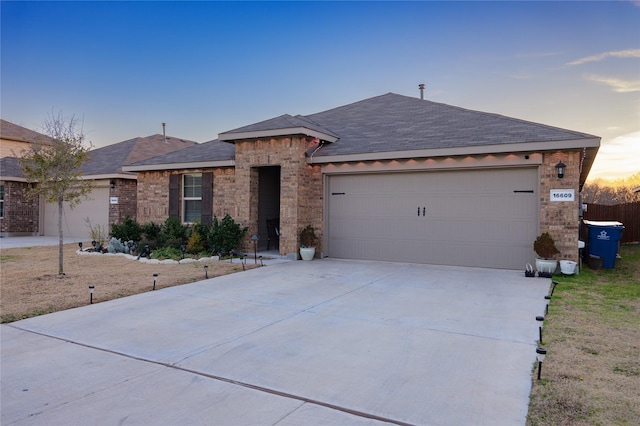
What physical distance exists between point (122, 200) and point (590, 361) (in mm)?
18060

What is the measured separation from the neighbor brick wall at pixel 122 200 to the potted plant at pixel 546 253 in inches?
625

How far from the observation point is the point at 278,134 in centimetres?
1132

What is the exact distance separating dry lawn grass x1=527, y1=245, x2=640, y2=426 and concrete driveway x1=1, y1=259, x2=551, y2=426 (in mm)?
195

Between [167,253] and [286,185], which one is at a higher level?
[286,185]

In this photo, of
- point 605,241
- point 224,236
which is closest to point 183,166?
point 224,236

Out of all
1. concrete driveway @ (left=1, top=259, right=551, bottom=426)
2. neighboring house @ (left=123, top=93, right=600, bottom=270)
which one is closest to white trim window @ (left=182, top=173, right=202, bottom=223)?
neighboring house @ (left=123, top=93, right=600, bottom=270)

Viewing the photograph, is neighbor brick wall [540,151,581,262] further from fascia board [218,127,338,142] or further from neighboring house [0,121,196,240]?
neighboring house [0,121,196,240]

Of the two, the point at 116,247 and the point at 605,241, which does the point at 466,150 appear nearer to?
the point at 605,241

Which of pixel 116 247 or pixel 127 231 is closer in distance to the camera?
pixel 116 247

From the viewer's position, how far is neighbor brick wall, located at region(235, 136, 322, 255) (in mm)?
11312

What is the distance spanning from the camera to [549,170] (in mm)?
9117

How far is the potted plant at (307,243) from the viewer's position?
11.2m

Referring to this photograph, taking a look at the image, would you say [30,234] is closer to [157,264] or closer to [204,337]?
[157,264]

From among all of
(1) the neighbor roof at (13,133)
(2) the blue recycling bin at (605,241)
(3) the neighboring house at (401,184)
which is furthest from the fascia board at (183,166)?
(1) the neighbor roof at (13,133)
